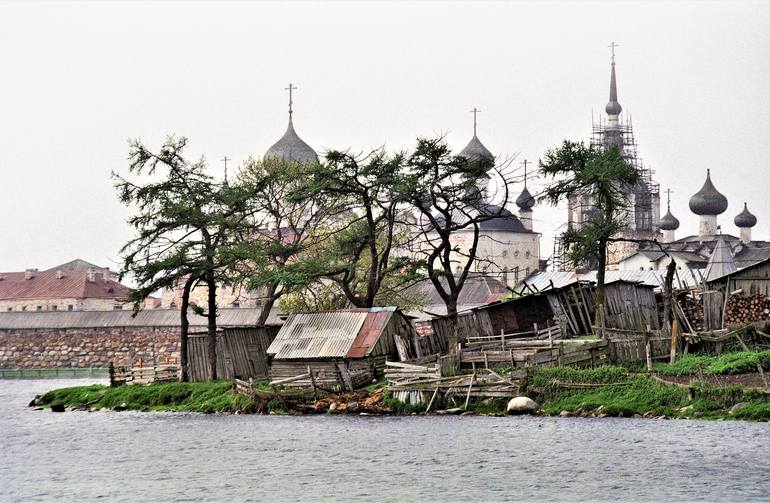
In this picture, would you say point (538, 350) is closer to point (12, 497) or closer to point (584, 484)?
point (584, 484)

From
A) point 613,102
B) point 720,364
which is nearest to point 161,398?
point 720,364

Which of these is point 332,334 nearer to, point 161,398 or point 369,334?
point 369,334

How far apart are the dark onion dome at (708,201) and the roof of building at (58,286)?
1673 inches

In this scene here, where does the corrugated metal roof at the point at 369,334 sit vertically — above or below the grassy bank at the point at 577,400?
above

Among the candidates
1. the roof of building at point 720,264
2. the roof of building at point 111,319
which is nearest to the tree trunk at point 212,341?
the roof of building at point 111,319

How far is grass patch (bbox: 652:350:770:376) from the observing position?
40094 millimetres

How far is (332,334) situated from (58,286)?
61.9m

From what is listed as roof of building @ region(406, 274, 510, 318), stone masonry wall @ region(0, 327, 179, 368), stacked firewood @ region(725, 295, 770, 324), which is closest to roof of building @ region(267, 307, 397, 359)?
stacked firewood @ region(725, 295, 770, 324)

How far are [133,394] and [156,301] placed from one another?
2373 inches

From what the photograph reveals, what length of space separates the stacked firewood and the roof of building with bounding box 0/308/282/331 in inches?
1271

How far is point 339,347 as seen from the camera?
4559cm

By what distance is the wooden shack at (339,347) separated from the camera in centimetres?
4488

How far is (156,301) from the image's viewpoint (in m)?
109

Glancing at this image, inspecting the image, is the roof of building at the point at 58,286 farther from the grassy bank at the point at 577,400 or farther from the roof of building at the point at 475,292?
the grassy bank at the point at 577,400
